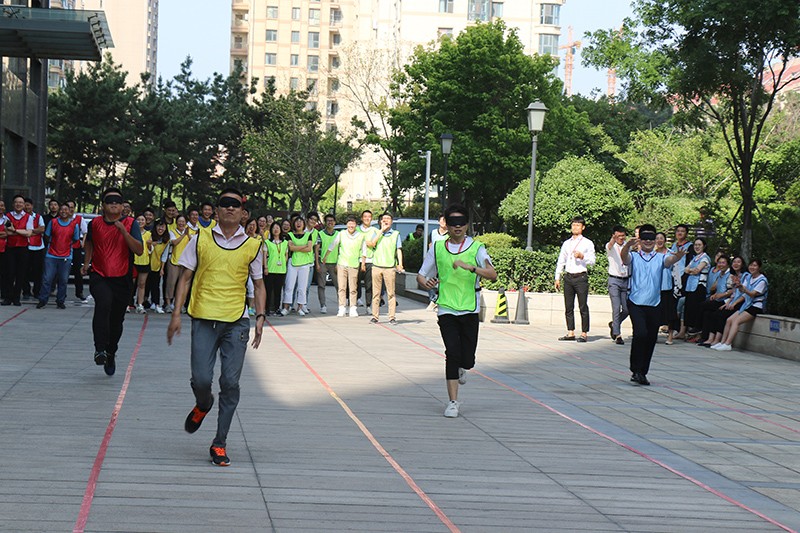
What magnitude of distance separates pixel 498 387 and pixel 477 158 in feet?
124

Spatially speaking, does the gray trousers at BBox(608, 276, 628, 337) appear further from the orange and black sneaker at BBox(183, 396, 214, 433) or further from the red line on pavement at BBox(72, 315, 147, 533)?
the orange and black sneaker at BBox(183, 396, 214, 433)

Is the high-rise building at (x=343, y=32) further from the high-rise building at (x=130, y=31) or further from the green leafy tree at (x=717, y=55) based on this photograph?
the high-rise building at (x=130, y=31)

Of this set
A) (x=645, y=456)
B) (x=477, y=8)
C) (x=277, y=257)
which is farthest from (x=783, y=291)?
(x=477, y=8)

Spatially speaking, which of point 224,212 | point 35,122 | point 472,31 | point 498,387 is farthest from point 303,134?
point 224,212

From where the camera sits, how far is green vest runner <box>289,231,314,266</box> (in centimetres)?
2156

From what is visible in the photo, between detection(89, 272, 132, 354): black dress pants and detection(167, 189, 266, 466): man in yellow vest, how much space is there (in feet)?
12.5

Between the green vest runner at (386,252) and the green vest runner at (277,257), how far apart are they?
1708 mm

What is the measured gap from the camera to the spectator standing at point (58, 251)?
65.0 ft

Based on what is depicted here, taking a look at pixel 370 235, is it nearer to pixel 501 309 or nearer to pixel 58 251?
pixel 501 309

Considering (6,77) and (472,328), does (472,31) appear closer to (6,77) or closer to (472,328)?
(6,77)

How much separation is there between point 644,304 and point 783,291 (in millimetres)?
6683

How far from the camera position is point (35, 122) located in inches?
1511

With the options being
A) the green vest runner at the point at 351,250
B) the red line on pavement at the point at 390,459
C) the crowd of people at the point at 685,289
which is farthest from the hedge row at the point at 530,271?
the red line on pavement at the point at 390,459

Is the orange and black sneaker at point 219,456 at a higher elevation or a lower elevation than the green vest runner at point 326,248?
lower
